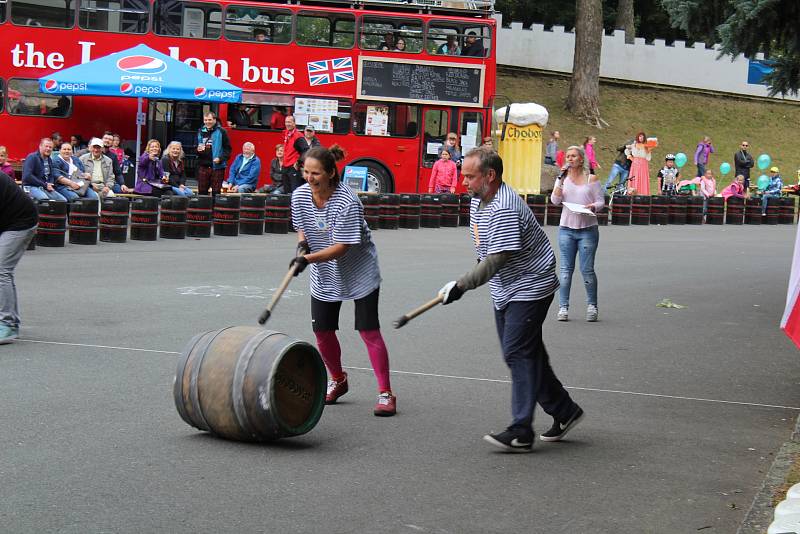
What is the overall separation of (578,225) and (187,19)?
51.6 ft

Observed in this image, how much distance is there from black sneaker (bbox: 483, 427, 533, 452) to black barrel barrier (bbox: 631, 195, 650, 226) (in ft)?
75.0

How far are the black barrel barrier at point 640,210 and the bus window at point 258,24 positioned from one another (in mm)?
9069

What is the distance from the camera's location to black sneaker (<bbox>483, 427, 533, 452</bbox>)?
6879 millimetres

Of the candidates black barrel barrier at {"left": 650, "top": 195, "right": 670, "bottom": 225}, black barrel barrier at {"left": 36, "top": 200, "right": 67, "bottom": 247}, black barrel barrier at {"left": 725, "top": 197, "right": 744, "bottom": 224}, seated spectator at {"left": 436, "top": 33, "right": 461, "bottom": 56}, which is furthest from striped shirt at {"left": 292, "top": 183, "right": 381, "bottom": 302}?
black barrel barrier at {"left": 725, "top": 197, "right": 744, "bottom": 224}

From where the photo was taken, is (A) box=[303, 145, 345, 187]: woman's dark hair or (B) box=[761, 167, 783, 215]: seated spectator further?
(B) box=[761, 167, 783, 215]: seated spectator

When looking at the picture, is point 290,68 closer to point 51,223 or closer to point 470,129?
point 470,129

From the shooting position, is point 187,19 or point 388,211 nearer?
point 388,211

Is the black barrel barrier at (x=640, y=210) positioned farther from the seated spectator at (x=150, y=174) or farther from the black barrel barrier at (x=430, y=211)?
the seated spectator at (x=150, y=174)

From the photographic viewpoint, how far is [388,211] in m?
23.9

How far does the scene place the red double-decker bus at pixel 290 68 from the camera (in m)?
25.7

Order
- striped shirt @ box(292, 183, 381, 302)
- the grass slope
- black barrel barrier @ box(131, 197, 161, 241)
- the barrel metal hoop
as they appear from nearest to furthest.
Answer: the barrel metal hoop → striped shirt @ box(292, 183, 381, 302) → black barrel barrier @ box(131, 197, 161, 241) → the grass slope

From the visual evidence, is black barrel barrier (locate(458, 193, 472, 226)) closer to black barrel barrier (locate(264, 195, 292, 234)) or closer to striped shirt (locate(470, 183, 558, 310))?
black barrel barrier (locate(264, 195, 292, 234))

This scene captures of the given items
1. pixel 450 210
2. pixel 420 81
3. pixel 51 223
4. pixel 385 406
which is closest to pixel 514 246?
pixel 385 406

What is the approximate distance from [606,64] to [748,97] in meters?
6.34
